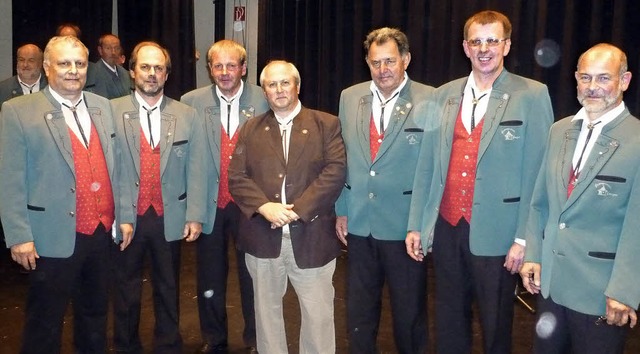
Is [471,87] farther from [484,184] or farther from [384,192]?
[384,192]

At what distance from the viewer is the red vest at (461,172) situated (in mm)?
2840

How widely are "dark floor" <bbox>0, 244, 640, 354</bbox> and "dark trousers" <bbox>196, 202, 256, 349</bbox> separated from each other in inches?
4.6

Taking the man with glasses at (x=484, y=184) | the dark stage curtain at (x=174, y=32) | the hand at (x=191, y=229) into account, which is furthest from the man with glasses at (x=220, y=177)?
the dark stage curtain at (x=174, y=32)

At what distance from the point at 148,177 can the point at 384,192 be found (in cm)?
114

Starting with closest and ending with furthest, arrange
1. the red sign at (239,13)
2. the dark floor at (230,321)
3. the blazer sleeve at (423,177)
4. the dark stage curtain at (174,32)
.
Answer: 1. the blazer sleeve at (423,177)
2. the dark floor at (230,321)
3. the red sign at (239,13)
4. the dark stage curtain at (174,32)

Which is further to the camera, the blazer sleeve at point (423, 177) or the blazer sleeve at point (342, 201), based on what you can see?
the blazer sleeve at point (342, 201)

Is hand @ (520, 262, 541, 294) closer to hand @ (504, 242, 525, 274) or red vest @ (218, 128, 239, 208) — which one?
hand @ (504, 242, 525, 274)

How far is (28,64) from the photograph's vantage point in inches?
215

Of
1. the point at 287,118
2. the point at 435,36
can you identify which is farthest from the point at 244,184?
the point at 435,36

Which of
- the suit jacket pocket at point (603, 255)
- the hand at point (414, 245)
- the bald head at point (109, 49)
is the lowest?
the hand at point (414, 245)

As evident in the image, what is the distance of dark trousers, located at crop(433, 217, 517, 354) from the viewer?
9.26 feet

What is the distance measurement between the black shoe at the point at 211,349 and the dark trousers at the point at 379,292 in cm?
83

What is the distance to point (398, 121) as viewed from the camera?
3.08 m

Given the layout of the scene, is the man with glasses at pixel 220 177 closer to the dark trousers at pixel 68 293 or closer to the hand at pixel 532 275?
the dark trousers at pixel 68 293
